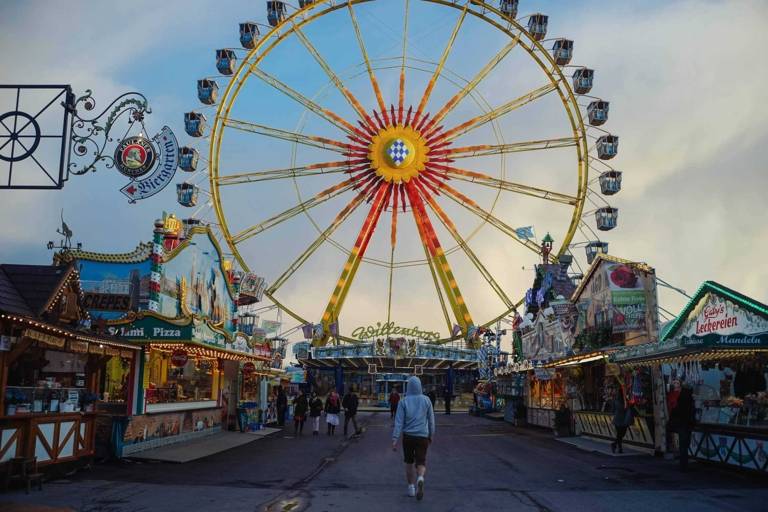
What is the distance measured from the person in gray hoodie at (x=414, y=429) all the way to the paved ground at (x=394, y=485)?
0.45m

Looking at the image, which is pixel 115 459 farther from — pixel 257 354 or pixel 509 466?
pixel 257 354

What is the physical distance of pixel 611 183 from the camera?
1316 inches

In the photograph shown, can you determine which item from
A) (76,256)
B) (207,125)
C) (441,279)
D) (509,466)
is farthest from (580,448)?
(207,125)

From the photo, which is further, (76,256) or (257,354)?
(257,354)

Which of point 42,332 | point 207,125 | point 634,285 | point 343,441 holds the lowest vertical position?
point 343,441

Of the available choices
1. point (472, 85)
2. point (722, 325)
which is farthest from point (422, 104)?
point (722, 325)

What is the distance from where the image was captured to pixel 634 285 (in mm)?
19281

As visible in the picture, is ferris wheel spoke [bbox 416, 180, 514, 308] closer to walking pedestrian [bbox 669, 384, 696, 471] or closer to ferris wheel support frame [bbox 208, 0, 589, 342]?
ferris wheel support frame [bbox 208, 0, 589, 342]

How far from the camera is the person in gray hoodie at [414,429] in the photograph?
33.5 ft

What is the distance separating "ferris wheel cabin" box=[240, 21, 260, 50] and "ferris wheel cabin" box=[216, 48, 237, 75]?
76 centimetres

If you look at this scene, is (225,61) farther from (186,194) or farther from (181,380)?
(181,380)

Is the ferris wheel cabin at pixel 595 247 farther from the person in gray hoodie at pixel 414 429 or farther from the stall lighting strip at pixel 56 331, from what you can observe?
the person in gray hoodie at pixel 414 429

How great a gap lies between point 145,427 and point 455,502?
10.1m

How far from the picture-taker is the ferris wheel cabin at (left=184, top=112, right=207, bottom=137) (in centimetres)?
3269
